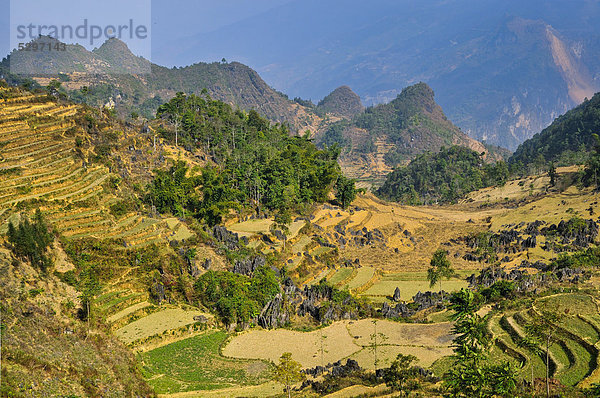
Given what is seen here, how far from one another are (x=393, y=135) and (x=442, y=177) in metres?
63.1

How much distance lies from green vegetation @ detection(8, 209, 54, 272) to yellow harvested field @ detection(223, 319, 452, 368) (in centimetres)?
999

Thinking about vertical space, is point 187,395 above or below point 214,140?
below

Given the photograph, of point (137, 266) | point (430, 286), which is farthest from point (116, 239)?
point (430, 286)

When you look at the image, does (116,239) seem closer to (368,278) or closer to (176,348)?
(176,348)

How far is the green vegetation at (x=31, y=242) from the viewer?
23.3 metres

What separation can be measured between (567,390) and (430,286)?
18.7m

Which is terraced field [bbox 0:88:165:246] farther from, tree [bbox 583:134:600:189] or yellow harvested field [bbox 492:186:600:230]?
tree [bbox 583:134:600:189]

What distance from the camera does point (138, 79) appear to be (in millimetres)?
149125

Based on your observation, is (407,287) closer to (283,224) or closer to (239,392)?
(283,224)

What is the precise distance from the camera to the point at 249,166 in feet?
168

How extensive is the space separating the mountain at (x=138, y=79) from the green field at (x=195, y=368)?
8817cm

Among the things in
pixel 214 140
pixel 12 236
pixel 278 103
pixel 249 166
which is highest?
pixel 278 103

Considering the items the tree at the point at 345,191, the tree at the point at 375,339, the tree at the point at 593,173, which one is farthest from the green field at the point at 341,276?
the tree at the point at 593,173

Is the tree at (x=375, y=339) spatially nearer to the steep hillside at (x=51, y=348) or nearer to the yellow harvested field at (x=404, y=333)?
the yellow harvested field at (x=404, y=333)
